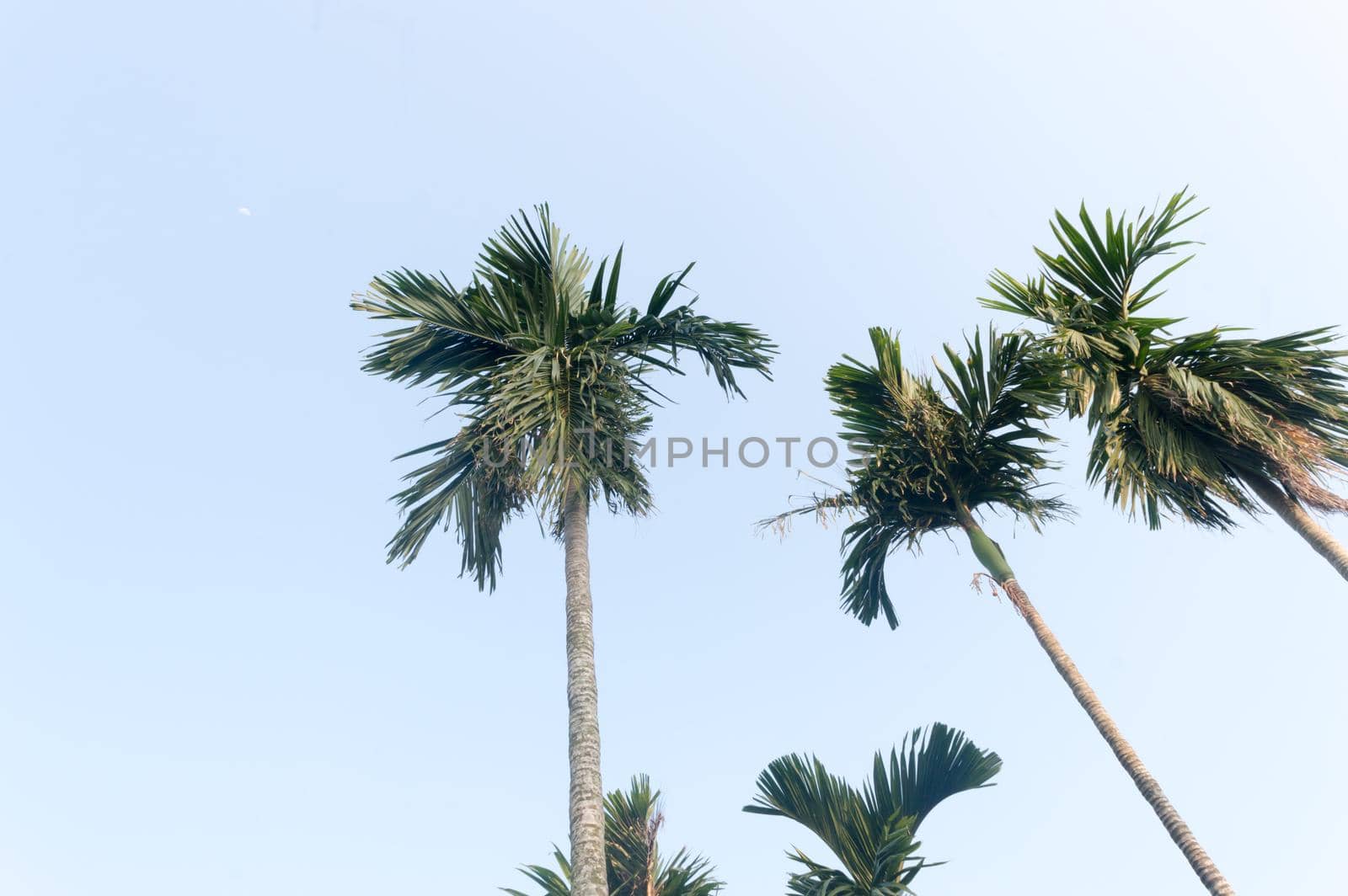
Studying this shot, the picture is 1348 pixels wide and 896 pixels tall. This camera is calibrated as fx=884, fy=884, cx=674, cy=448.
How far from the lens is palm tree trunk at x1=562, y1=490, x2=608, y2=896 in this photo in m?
6.31

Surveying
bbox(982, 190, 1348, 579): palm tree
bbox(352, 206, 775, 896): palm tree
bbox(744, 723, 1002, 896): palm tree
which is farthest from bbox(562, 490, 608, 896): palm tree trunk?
bbox(982, 190, 1348, 579): palm tree

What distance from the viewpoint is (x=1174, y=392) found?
8328mm

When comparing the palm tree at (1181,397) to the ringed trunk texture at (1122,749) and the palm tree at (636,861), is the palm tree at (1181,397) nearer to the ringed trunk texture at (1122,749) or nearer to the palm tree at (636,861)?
the ringed trunk texture at (1122,749)

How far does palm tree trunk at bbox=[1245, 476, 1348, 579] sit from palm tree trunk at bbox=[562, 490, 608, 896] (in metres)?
6.11

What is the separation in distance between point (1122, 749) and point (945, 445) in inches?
141

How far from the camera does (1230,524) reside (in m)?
8.60

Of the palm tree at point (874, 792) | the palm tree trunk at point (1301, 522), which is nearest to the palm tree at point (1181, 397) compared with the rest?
the palm tree trunk at point (1301, 522)

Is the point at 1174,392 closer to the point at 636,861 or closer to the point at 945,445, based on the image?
the point at 945,445

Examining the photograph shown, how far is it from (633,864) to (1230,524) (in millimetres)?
7228

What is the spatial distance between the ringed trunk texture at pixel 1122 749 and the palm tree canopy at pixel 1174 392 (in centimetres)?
154

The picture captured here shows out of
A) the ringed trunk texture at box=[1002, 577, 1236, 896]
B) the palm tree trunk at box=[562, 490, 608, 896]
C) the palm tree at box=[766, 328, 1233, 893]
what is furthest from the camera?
the palm tree at box=[766, 328, 1233, 893]

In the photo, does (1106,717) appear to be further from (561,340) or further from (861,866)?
(561,340)

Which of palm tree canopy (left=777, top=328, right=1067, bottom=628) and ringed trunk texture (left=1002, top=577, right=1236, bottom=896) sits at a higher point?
palm tree canopy (left=777, top=328, right=1067, bottom=628)

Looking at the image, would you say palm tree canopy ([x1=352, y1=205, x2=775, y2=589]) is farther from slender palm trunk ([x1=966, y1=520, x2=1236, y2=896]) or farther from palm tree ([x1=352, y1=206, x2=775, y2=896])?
slender palm trunk ([x1=966, y1=520, x2=1236, y2=896])
